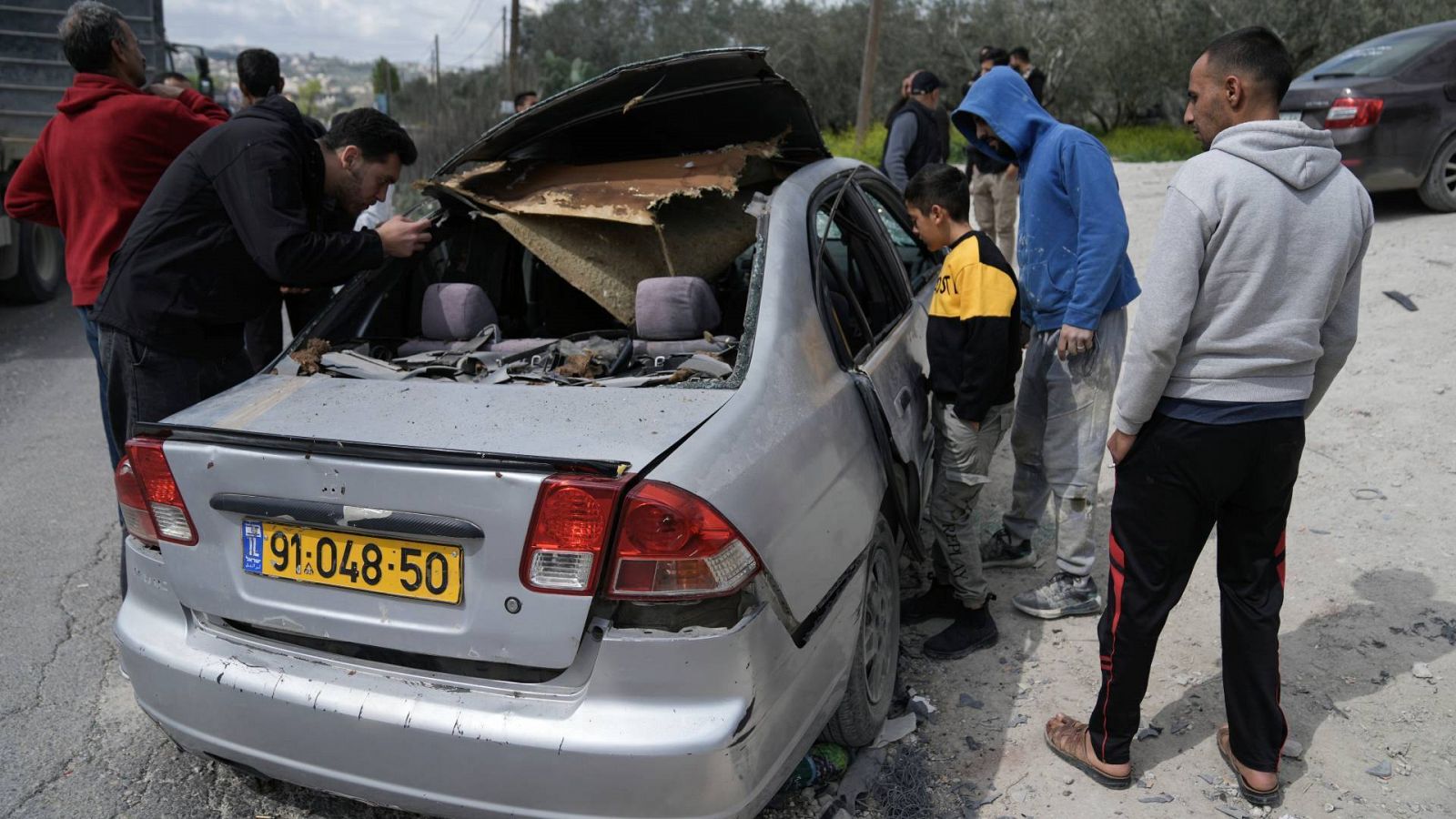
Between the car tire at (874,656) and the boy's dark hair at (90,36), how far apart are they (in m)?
3.32

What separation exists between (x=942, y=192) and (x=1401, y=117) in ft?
21.2

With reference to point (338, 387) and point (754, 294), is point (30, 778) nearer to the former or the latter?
point (338, 387)

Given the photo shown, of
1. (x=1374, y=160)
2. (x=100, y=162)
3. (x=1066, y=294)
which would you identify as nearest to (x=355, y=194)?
(x=100, y=162)

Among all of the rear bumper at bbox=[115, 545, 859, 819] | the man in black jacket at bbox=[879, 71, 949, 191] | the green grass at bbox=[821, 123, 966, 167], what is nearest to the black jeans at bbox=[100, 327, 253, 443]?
the rear bumper at bbox=[115, 545, 859, 819]

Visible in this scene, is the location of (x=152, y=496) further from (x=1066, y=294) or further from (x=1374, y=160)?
(x=1374, y=160)

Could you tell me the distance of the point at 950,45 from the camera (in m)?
21.6

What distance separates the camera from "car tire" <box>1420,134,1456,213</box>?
26.1ft

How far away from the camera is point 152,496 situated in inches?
91.5

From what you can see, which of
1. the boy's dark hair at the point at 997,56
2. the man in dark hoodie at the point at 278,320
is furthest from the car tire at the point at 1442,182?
the man in dark hoodie at the point at 278,320

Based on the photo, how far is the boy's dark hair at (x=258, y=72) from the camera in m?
5.54

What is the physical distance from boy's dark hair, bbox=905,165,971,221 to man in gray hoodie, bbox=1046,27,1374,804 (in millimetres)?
939

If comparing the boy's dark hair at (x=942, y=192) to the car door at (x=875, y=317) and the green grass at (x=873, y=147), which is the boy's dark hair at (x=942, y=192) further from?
the green grass at (x=873, y=147)

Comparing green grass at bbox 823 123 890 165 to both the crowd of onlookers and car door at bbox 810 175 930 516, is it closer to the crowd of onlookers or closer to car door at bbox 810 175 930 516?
car door at bbox 810 175 930 516

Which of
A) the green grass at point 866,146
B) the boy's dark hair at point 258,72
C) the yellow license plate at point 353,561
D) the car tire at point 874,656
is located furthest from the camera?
the green grass at point 866,146
